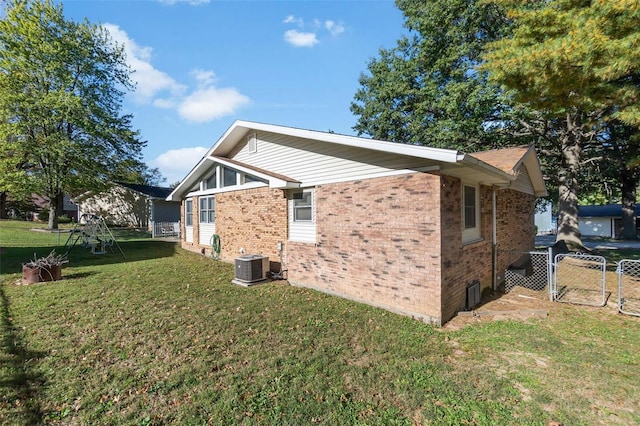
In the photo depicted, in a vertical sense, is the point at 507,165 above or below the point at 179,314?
above

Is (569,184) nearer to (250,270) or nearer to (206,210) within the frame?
(250,270)

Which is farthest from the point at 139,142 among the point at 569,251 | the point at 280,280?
the point at 569,251

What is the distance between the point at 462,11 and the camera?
1484cm

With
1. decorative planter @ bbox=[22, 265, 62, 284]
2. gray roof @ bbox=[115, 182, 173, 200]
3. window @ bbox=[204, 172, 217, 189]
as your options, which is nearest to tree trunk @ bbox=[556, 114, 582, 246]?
window @ bbox=[204, 172, 217, 189]

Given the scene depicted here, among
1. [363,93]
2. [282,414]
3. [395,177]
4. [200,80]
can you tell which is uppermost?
[363,93]

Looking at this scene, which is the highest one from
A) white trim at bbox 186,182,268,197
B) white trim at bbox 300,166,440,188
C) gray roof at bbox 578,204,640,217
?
white trim at bbox 186,182,268,197

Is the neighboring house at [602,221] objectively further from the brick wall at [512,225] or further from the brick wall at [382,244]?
the brick wall at [382,244]

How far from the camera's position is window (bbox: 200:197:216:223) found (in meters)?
12.3

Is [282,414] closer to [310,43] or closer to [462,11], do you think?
[310,43]

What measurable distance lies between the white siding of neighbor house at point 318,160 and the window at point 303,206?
442 mm

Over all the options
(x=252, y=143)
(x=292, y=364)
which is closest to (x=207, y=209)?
(x=252, y=143)

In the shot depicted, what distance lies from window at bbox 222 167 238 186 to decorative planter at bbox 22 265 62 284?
5474 millimetres

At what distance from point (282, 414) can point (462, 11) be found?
18.7 m

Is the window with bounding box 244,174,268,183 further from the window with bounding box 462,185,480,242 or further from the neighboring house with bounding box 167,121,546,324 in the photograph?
the window with bounding box 462,185,480,242
